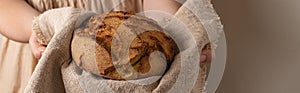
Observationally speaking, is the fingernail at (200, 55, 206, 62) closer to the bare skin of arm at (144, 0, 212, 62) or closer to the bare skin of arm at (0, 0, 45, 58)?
the bare skin of arm at (144, 0, 212, 62)

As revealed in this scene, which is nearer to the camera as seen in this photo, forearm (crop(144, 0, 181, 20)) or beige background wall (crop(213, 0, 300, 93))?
forearm (crop(144, 0, 181, 20))

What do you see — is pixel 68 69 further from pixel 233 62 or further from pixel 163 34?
pixel 233 62

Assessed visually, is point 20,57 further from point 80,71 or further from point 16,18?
point 80,71

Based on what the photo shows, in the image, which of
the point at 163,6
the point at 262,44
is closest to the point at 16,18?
the point at 163,6

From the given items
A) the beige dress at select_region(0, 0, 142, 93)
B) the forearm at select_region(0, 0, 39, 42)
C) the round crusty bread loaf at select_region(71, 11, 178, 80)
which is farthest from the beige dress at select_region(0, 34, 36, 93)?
the round crusty bread loaf at select_region(71, 11, 178, 80)

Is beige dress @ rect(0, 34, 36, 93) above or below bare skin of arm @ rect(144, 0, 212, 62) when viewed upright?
below
